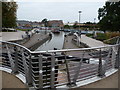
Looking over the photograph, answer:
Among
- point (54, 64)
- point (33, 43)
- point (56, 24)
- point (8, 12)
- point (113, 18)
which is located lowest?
point (33, 43)

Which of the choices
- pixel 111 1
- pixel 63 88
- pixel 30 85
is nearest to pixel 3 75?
pixel 30 85

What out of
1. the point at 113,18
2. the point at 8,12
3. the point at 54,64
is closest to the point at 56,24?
the point at 8,12

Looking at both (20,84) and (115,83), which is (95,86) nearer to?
(115,83)

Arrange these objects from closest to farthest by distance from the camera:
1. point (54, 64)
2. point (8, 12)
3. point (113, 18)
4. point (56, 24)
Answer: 1. point (54, 64)
2. point (113, 18)
3. point (8, 12)
4. point (56, 24)

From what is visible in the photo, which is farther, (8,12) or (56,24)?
(56,24)

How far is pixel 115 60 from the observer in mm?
3822

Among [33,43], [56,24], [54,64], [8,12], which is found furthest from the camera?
[56,24]

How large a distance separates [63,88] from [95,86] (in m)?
0.74

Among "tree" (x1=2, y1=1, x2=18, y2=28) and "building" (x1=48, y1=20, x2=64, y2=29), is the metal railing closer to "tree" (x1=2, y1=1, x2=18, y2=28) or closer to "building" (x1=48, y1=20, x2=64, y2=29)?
"tree" (x1=2, y1=1, x2=18, y2=28)

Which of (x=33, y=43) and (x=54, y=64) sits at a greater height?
(x=54, y=64)

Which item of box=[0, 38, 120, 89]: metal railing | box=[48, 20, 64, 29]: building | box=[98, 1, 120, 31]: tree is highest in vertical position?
box=[48, 20, 64, 29]: building

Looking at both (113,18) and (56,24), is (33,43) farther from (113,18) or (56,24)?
(56,24)

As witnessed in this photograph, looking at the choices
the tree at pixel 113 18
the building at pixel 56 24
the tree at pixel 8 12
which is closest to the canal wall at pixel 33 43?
the tree at pixel 8 12

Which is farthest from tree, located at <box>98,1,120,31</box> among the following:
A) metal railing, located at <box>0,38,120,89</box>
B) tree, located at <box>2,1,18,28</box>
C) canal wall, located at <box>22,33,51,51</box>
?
tree, located at <box>2,1,18,28</box>
